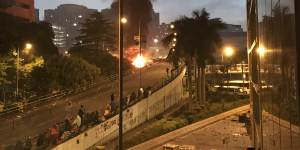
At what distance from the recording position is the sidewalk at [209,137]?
78.0ft

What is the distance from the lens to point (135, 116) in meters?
30.3

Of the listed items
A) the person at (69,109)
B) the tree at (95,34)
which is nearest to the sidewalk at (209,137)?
the person at (69,109)

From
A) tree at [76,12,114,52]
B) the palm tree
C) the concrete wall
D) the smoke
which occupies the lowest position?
the concrete wall

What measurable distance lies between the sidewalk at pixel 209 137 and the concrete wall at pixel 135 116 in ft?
8.86

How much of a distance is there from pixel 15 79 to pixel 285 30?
110ft

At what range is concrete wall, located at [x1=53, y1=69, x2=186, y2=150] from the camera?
2181cm

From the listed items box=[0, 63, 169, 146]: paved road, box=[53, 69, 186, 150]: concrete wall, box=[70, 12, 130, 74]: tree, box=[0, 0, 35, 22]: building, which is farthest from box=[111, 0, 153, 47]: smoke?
box=[0, 63, 169, 146]: paved road

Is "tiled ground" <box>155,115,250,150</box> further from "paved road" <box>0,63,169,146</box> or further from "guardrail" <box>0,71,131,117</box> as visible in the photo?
"guardrail" <box>0,71,131,117</box>

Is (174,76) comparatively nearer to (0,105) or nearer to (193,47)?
(193,47)

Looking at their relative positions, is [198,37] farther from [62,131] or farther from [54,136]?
[54,136]

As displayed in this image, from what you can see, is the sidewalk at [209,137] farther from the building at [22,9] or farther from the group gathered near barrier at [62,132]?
the building at [22,9]

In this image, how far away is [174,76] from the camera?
154 ft

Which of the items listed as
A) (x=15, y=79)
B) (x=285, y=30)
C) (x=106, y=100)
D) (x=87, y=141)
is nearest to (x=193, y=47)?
(x=106, y=100)

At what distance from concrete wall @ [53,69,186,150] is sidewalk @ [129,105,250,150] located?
8.86 feet
